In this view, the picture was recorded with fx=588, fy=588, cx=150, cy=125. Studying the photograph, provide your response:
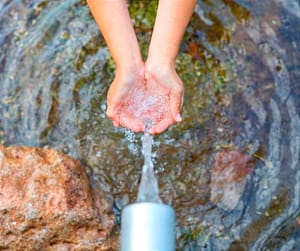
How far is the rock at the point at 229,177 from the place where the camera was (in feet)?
9.29

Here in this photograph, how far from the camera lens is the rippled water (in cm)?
280

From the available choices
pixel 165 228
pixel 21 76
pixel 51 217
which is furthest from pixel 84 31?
pixel 165 228

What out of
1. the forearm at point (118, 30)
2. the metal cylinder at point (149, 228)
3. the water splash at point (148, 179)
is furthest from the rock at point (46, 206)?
the metal cylinder at point (149, 228)

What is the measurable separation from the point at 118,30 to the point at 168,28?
202 millimetres

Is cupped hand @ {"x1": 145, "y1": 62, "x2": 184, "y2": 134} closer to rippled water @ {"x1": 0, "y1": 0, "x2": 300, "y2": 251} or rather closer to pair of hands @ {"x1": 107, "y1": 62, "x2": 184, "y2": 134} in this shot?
pair of hands @ {"x1": 107, "y1": 62, "x2": 184, "y2": 134}

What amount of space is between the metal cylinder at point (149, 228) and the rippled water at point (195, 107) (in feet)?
3.55

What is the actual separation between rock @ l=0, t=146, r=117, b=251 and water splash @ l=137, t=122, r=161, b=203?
0.72 ft

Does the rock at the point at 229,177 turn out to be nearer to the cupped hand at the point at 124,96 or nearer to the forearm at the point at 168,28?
the cupped hand at the point at 124,96

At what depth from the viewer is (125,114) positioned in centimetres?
251

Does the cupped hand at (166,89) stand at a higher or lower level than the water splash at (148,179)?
higher

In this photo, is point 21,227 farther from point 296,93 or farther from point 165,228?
point 296,93

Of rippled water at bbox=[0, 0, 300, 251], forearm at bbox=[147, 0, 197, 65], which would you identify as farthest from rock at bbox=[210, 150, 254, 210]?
forearm at bbox=[147, 0, 197, 65]

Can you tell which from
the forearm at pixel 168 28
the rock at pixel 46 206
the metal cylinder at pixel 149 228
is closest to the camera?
the metal cylinder at pixel 149 228

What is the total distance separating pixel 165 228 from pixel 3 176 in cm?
109
